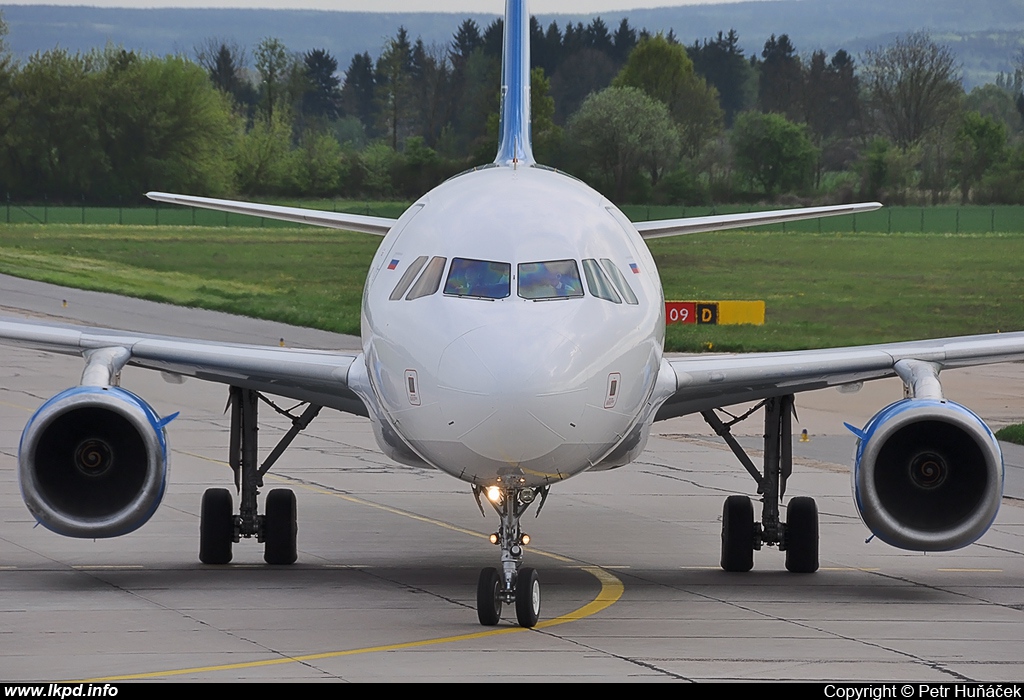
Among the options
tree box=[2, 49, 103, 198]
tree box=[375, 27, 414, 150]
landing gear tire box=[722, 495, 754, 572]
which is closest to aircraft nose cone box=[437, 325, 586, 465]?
landing gear tire box=[722, 495, 754, 572]

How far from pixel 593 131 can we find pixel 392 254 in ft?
132

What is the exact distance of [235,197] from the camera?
225 feet

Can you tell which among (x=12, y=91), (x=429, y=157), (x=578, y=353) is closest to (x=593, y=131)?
(x=429, y=157)

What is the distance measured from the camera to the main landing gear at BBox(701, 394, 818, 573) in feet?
55.8

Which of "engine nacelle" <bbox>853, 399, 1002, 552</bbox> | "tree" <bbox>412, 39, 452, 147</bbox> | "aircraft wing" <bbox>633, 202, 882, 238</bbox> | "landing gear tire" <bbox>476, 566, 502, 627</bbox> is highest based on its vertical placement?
"tree" <bbox>412, 39, 452, 147</bbox>

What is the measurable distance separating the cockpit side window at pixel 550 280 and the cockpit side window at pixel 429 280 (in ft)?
2.19

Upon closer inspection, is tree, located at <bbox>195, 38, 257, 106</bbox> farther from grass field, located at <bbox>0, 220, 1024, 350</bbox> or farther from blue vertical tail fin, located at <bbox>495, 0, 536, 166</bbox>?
blue vertical tail fin, located at <bbox>495, 0, 536, 166</bbox>

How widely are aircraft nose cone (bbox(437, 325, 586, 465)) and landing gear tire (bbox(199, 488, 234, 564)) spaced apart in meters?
5.17

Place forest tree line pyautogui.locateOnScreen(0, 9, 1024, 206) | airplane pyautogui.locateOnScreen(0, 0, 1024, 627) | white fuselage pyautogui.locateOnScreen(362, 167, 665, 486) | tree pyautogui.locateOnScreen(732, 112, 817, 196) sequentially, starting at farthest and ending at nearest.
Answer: tree pyautogui.locateOnScreen(732, 112, 817, 196), forest tree line pyautogui.locateOnScreen(0, 9, 1024, 206), airplane pyautogui.locateOnScreen(0, 0, 1024, 627), white fuselage pyautogui.locateOnScreen(362, 167, 665, 486)

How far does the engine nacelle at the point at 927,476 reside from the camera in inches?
578

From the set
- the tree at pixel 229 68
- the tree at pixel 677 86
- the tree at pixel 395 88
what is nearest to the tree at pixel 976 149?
the tree at pixel 677 86

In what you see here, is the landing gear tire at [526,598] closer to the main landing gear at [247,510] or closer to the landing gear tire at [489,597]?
the landing gear tire at [489,597]

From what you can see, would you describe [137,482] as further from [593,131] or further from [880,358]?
[593,131]

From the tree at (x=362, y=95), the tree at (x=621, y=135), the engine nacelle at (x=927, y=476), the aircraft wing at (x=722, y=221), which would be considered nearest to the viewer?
the engine nacelle at (x=927, y=476)
